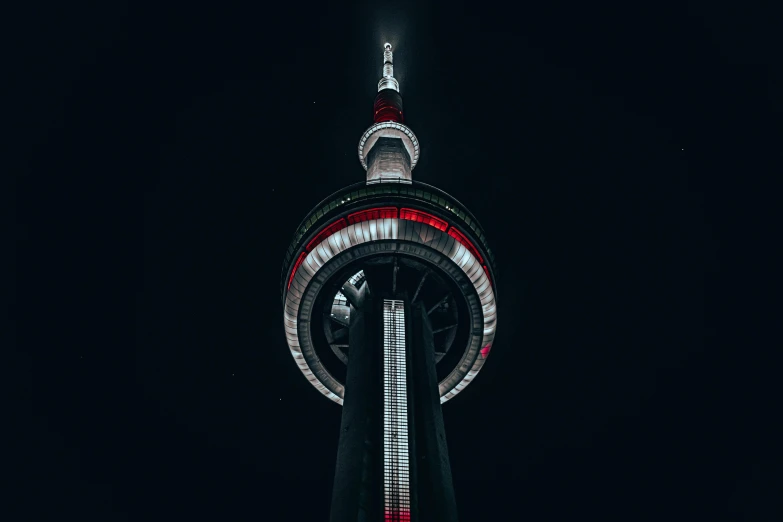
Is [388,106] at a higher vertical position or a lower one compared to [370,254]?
higher

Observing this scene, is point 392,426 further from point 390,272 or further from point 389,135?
point 389,135

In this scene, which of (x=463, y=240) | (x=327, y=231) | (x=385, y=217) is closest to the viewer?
(x=385, y=217)

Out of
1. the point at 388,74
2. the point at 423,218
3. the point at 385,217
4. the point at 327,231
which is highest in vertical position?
the point at 388,74

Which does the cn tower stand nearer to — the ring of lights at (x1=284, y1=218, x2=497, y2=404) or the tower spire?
the ring of lights at (x1=284, y1=218, x2=497, y2=404)

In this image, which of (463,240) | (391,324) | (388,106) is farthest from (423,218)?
(388,106)

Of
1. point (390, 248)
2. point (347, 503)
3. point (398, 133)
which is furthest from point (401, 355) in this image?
point (398, 133)

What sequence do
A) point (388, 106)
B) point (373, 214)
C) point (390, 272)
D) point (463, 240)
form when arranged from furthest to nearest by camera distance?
1. point (388, 106)
2. point (390, 272)
3. point (463, 240)
4. point (373, 214)
